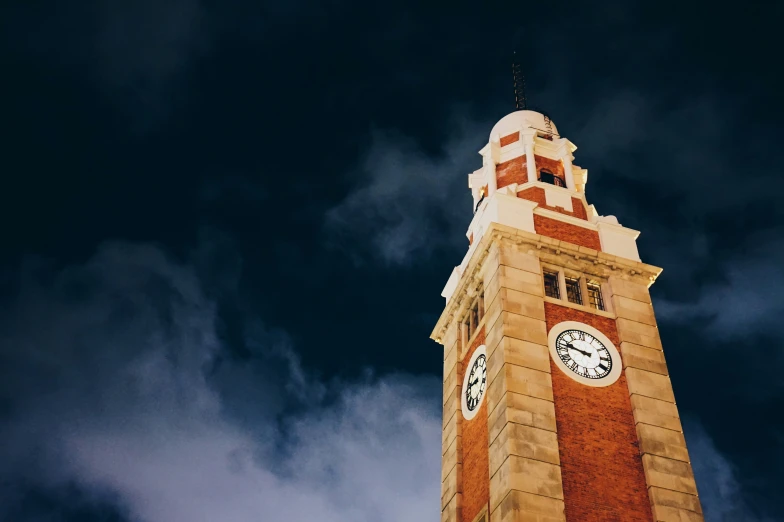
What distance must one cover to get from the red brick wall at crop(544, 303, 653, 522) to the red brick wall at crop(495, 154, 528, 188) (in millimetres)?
15398

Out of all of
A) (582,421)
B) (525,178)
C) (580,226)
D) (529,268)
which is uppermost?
(525,178)

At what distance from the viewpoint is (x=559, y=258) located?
40844mm

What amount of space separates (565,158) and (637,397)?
18.6 m

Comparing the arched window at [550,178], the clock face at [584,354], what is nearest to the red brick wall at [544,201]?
the arched window at [550,178]

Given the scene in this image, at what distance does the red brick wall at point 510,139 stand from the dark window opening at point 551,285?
1327cm

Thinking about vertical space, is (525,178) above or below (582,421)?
above

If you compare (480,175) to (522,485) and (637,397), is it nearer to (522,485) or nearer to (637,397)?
(637,397)

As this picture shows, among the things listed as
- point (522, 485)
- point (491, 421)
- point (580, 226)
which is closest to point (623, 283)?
point (580, 226)

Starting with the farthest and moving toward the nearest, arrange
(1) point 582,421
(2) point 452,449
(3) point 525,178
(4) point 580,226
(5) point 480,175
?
(5) point 480,175 < (3) point 525,178 < (4) point 580,226 < (2) point 452,449 < (1) point 582,421

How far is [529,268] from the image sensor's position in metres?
39.5

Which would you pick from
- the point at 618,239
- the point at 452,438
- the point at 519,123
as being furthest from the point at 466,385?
the point at 519,123

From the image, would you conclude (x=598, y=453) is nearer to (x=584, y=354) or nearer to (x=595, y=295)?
(x=584, y=354)

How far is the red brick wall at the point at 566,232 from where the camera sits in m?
42.9

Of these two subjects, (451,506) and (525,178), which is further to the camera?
(525,178)
